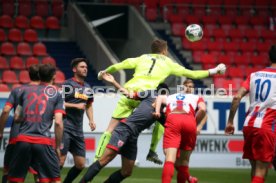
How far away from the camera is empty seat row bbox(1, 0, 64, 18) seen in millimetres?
24875

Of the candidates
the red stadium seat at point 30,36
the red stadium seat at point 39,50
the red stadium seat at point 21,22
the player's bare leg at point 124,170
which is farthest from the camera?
the red stadium seat at point 21,22

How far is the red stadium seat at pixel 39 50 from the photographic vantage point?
2352 centimetres

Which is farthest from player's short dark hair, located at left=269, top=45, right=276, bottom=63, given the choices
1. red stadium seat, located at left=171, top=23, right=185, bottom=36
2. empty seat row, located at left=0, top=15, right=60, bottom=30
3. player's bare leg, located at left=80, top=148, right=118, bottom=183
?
red stadium seat, located at left=171, top=23, right=185, bottom=36

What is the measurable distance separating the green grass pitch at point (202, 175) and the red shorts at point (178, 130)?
3636mm

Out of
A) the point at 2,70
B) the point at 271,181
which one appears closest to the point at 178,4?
the point at 2,70

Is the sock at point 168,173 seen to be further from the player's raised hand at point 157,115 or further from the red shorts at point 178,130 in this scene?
the player's raised hand at point 157,115

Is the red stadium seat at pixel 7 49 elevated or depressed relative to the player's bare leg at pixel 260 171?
elevated

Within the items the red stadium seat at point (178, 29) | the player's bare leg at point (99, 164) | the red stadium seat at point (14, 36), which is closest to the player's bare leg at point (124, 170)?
the player's bare leg at point (99, 164)

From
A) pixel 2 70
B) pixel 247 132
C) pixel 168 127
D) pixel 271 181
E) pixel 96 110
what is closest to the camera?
pixel 247 132

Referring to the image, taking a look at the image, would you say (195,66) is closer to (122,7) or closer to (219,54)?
(219,54)

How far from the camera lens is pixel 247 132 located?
33.5ft

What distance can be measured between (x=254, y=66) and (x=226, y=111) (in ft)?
19.3

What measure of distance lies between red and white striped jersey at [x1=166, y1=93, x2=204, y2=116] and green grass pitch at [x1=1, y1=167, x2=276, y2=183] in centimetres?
368

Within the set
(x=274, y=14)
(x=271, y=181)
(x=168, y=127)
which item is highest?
(x=274, y=14)
